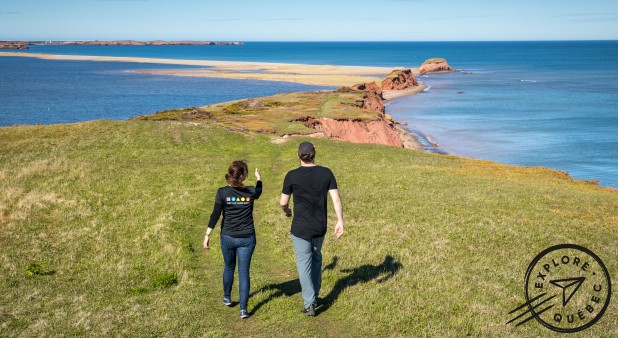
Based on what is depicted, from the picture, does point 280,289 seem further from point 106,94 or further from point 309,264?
point 106,94

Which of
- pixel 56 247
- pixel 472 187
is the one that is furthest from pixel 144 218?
pixel 472 187

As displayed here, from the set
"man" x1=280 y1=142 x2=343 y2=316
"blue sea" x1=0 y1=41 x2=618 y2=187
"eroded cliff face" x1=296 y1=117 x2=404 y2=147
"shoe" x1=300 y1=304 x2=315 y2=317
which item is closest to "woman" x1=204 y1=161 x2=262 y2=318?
"man" x1=280 y1=142 x2=343 y2=316

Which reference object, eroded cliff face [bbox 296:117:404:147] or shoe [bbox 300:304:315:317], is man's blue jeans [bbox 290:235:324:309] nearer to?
shoe [bbox 300:304:315:317]

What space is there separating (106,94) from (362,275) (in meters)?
140

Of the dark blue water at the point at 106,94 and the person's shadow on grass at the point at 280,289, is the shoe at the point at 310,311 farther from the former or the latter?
the dark blue water at the point at 106,94

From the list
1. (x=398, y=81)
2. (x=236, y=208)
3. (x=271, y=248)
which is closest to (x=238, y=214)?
(x=236, y=208)

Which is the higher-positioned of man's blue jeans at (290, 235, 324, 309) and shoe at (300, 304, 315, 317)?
man's blue jeans at (290, 235, 324, 309)

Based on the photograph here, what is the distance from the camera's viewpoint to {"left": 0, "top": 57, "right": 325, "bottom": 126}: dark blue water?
106938mm

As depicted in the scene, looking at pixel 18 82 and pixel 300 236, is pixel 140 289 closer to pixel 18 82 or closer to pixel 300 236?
pixel 300 236

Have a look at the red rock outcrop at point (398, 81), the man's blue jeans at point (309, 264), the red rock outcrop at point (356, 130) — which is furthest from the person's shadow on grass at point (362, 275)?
the red rock outcrop at point (398, 81)

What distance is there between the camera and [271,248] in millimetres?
18641

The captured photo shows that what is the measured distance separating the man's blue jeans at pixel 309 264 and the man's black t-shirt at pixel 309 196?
0.20 meters

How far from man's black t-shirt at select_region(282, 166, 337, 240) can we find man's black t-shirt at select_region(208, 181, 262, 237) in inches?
35.5

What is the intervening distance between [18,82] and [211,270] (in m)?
186
